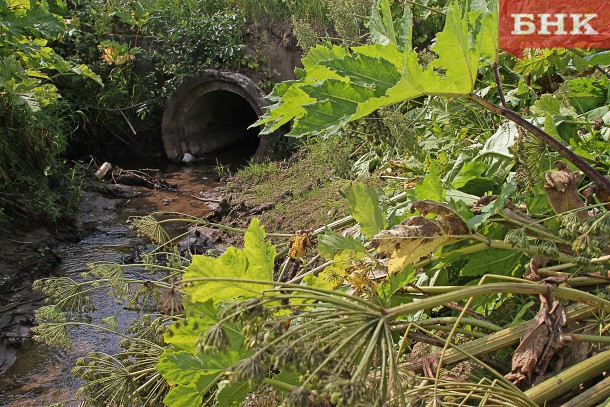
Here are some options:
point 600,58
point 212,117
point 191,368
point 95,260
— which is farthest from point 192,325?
point 212,117

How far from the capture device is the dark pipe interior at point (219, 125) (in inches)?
408

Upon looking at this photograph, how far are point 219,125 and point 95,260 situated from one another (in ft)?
16.7

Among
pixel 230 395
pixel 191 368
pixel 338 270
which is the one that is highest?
pixel 338 270

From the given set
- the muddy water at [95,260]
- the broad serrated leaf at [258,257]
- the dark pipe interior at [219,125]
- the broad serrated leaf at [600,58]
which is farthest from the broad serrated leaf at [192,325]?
the dark pipe interior at [219,125]

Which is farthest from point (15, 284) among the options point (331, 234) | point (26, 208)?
point (331, 234)

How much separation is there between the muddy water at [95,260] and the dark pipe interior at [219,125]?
80cm

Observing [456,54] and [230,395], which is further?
[230,395]

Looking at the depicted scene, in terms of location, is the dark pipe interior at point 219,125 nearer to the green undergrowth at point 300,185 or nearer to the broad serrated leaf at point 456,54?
the green undergrowth at point 300,185

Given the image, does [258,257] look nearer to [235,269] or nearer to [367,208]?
[235,269]

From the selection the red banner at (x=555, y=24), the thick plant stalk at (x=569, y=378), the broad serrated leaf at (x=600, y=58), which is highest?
the red banner at (x=555, y=24)

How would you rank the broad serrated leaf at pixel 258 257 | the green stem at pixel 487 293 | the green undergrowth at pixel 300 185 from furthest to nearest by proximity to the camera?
the green undergrowth at pixel 300 185 < the broad serrated leaf at pixel 258 257 < the green stem at pixel 487 293

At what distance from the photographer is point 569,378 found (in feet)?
5.76

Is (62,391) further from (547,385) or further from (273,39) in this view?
(273,39)

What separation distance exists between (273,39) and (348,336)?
8612mm
